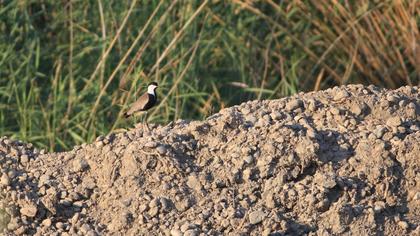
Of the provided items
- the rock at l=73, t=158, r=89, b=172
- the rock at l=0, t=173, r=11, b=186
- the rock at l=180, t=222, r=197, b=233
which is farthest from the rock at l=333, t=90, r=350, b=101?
the rock at l=0, t=173, r=11, b=186

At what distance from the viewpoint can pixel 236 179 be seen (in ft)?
15.5

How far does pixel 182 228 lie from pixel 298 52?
3597mm

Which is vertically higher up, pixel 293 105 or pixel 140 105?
pixel 293 105

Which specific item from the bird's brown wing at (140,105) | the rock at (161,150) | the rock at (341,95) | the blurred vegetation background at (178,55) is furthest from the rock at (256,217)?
the blurred vegetation background at (178,55)

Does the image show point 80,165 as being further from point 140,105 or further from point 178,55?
point 178,55

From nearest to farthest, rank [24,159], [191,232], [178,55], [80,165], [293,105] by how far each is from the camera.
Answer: [191,232] < [80,165] < [24,159] < [293,105] < [178,55]

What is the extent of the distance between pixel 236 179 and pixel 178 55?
281 cm

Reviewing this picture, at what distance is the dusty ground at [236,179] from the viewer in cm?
458

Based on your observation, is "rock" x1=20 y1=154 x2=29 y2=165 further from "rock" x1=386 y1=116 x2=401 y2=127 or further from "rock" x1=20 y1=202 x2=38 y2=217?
"rock" x1=386 y1=116 x2=401 y2=127

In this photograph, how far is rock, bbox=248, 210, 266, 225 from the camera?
14.9 feet

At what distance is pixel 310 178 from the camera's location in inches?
187

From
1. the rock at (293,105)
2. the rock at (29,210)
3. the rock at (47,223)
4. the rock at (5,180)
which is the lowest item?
the rock at (47,223)

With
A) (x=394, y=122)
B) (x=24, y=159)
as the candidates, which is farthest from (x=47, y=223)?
(x=394, y=122)

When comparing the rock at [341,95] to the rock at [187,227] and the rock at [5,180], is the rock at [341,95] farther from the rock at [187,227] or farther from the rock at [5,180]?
the rock at [5,180]
